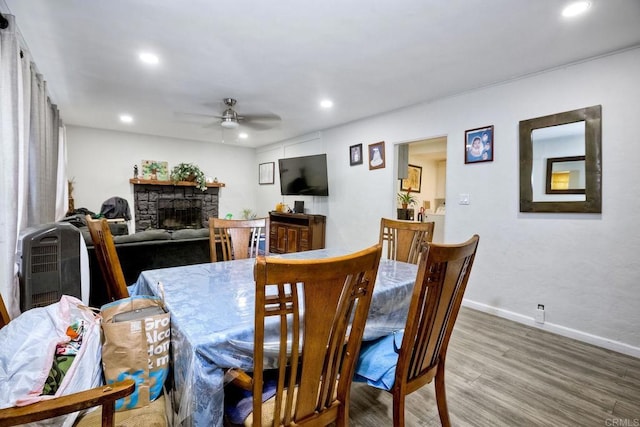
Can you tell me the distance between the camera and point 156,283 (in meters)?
1.43

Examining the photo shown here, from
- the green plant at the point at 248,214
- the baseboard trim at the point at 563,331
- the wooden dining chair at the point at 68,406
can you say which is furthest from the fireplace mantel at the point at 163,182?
the wooden dining chair at the point at 68,406

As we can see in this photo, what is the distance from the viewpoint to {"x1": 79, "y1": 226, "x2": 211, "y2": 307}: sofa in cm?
250

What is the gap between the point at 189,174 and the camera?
242 inches

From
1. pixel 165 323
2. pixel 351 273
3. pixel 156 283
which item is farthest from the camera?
pixel 156 283

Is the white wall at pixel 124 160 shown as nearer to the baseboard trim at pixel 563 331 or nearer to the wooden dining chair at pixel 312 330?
the baseboard trim at pixel 563 331

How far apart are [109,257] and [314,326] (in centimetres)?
119

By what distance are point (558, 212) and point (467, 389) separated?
1.84 meters

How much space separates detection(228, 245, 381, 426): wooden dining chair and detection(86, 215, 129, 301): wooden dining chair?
2.91 ft

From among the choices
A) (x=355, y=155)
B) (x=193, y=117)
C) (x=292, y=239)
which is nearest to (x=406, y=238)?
(x=355, y=155)

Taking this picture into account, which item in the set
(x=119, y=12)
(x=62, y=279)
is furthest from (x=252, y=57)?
(x=62, y=279)

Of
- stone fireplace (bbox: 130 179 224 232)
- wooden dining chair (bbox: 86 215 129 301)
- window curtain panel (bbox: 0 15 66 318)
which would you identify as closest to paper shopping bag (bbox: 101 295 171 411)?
wooden dining chair (bbox: 86 215 129 301)

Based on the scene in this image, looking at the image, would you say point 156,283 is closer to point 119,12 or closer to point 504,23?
point 119,12

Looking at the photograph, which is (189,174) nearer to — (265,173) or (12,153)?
(265,173)

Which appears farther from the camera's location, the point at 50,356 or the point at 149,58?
the point at 149,58
